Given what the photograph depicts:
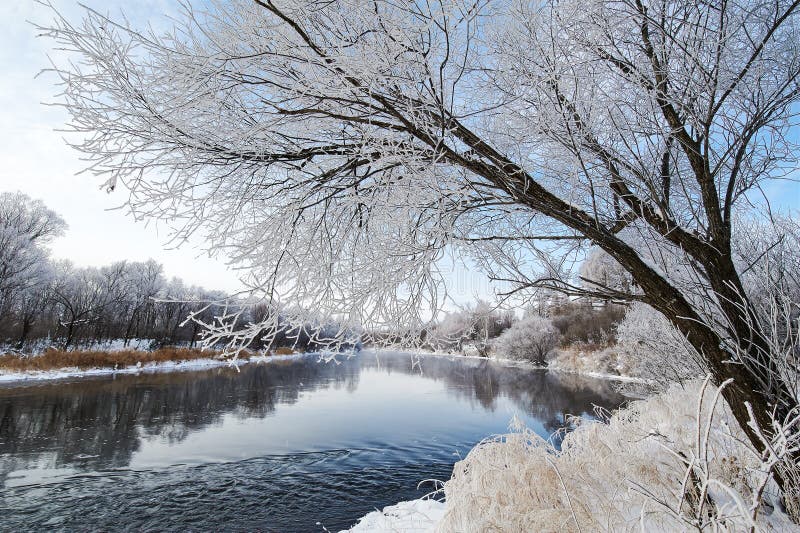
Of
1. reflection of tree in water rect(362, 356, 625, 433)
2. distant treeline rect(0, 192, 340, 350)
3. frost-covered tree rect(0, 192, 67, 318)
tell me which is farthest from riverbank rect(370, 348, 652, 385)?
frost-covered tree rect(0, 192, 67, 318)

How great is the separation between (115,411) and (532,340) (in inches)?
1094

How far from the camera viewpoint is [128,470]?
26.5 feet

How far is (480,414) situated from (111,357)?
21.4 m

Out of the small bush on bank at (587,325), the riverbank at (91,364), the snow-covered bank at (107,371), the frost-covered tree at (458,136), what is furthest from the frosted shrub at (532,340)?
the frost-covered tree at (458,136)

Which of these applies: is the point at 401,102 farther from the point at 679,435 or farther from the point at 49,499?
the point at 49,499

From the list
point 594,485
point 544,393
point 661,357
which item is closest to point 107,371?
point 544,393

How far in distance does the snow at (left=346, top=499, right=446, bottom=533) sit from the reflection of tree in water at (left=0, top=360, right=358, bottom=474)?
6.00 meters

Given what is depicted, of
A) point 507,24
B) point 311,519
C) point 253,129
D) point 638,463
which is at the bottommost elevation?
point 311,519

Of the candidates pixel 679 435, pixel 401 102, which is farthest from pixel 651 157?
pixel 679 435

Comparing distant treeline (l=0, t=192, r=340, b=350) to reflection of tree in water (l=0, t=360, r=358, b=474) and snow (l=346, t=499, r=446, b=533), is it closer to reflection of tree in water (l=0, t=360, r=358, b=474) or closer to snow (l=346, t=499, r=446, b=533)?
reflection of tree in water (l=0, t=360, r=358, b=474)

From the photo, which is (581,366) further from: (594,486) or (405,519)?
(594,486)

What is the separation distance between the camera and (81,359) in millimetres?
21625

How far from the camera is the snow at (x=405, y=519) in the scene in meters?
4.55

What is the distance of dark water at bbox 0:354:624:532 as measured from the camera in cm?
654
